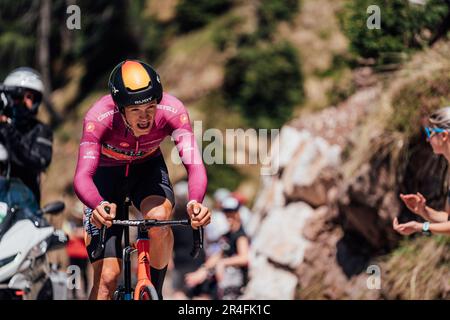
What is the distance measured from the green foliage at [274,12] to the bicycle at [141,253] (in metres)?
19.6

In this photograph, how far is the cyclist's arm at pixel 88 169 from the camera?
541 cm

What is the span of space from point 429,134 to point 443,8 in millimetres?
3742

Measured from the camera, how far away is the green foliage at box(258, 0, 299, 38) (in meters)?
25.1

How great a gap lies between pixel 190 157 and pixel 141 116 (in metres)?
0.43

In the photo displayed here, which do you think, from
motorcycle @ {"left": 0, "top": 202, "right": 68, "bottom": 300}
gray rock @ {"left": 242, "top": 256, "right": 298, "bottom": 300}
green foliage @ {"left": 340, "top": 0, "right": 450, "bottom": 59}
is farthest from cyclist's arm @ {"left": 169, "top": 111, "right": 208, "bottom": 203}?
gray rock @ {"left": 242, "top": 256, "right": 298, "bottom": 300}

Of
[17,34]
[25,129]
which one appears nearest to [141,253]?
[25,129]

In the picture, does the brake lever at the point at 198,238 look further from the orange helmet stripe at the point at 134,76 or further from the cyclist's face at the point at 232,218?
the cyclist's face at the point at 232,218

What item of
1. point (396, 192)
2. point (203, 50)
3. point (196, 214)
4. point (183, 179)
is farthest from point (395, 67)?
point (203, 50)

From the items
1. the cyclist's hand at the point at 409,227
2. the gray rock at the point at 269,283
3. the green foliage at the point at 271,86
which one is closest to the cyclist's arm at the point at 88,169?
the cyclist's hand at the point at 409,227

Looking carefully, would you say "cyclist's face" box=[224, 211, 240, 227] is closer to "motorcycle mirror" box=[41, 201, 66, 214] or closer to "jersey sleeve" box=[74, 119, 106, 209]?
"motorcycle mirror" box=[41, 201, 66, 214]

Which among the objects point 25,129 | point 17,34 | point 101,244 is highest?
point 17,34

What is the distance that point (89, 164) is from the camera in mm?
5570

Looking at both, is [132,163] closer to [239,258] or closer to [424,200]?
[424,200]
